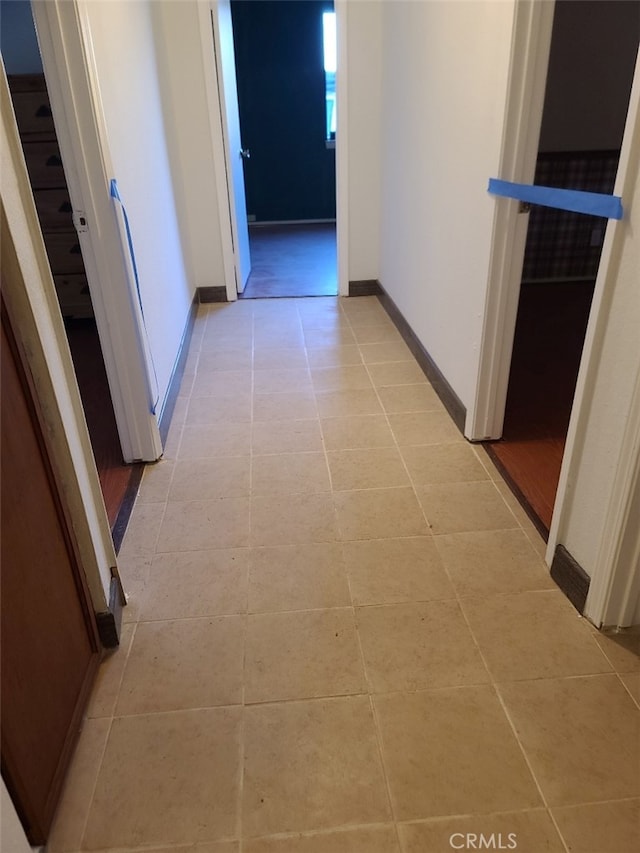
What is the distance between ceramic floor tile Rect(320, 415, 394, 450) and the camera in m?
2.52

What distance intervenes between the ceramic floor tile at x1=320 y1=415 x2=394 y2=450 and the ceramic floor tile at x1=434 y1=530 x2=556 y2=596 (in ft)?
2.16

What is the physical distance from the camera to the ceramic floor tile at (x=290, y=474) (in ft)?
7.34

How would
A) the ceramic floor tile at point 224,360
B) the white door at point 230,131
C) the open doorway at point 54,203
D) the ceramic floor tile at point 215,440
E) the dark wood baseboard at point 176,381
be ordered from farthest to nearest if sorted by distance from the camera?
the white door at point 230,131
the ceramic floor tile at point 224,360
the open doorway at point 54,203
the dark wood baseboard at point 176,381
the ceramic floor tile at point 215,440

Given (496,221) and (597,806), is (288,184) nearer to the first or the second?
(496,221)

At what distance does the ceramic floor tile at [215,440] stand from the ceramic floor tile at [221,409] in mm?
40

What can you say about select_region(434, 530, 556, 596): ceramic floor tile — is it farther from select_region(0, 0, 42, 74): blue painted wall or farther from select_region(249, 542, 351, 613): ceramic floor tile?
select_region(0, 0, 42, 74): blue painted wall

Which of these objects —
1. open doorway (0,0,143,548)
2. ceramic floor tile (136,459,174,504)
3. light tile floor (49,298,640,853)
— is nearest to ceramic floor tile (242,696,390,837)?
light tile floor (49,298,640,853)

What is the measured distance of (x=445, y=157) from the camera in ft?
8.73

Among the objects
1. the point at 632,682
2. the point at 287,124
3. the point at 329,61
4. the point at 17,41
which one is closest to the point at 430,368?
the point at 632,682

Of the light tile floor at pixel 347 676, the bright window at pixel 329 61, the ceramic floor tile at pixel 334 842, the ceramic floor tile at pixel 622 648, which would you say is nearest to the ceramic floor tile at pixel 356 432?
the light tile floor at pixel 347 676

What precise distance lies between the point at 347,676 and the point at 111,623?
25.0 inches

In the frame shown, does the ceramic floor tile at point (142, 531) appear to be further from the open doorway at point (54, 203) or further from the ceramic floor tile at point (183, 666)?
A: the open doorway at point (54, 203)

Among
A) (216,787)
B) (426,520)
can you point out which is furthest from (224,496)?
(216,787)

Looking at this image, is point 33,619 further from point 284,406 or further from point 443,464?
point 284,406
